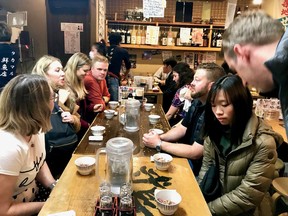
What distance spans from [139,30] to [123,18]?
42 cm

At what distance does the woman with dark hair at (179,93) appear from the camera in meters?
3.33

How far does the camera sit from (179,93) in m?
3.36

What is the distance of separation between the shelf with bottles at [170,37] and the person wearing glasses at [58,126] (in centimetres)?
333

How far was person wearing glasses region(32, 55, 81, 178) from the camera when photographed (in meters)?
2.06

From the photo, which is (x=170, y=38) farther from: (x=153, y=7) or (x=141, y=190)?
(x=141, y=190)

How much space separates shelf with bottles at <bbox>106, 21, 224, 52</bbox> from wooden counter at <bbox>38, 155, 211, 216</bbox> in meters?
4.27

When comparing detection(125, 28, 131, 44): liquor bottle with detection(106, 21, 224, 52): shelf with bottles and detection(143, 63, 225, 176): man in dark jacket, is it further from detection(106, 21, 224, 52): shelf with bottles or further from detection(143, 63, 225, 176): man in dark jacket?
detection(143, 63, 225, 176): man in dark jacket

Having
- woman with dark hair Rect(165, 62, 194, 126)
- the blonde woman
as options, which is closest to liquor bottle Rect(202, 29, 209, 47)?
woman with dark hair Rect(165, 62, 194, 126)

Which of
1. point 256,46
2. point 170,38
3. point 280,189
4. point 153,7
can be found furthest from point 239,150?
point 170,38

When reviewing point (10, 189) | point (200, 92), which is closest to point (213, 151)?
point (200, 92)

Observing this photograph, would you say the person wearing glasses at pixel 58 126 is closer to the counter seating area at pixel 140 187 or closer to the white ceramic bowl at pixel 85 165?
the counter seating area at pixel 140 187

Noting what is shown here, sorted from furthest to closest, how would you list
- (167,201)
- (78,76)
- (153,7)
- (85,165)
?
1. (153,7)
2. (78,76)
3. (85,165)
4. (167,201)

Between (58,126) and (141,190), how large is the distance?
109cm

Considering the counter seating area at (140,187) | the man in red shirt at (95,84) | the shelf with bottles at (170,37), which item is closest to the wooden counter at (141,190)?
the counter seating area at (140,187)
